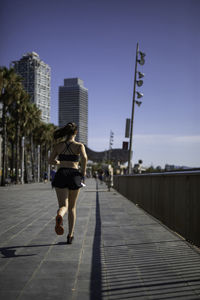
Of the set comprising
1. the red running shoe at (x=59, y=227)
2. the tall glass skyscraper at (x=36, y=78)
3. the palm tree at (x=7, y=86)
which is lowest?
the red running shoe at (x=59, y=227)

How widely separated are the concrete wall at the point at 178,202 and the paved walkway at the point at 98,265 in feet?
0.78

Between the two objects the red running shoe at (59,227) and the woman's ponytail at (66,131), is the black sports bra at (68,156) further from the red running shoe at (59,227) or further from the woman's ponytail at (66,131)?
the red running shoe at (59,227)

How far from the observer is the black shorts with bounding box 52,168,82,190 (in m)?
5.26

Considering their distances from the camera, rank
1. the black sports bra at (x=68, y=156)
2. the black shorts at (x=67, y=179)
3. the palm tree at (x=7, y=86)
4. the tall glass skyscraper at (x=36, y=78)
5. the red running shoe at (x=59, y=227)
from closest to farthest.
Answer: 1. the red running shoe at (x=59, y=227)
2. the black shorts at (x=67, y=179)
3. the black sports bra at (x=68, y=156)
4. the palm tree at (x=7, y=86)
5. the tall glass skyscraper at (x=36, y=78)

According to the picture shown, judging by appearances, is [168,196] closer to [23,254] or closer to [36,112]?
[23,254]

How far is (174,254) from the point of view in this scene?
492 centimetres

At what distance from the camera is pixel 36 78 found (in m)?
124

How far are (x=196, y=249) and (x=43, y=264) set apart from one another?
2302mm

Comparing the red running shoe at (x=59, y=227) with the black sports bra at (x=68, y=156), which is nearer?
the red running shoe at (x=59, y=227)

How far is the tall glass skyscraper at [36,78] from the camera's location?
120625 mm

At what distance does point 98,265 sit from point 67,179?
1426 millimetres

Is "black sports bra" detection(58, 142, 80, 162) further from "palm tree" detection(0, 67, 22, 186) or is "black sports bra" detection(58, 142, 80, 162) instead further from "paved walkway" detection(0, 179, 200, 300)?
"palm tree" detection(0, 67, 22, 186)

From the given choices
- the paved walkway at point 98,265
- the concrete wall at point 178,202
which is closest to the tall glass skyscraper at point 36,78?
the concrete wall at point 178,202

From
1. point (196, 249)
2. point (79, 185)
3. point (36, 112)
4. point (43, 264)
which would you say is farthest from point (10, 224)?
point (36, 112)
